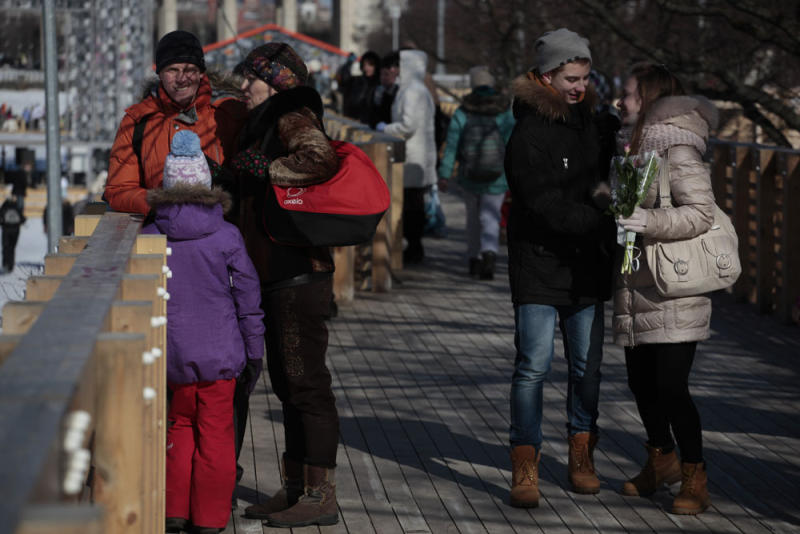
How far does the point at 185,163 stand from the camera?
5.20 m

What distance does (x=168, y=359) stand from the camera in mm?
5270

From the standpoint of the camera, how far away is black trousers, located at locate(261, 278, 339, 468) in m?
5.48

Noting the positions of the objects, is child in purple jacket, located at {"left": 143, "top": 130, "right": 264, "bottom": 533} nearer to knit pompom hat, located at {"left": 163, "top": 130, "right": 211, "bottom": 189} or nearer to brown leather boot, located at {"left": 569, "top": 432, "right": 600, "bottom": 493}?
knit pompom hat, located at {"left": 163, "top": 130, "right": 211, "bottom": 189}

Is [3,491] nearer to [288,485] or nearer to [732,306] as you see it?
[288,485]

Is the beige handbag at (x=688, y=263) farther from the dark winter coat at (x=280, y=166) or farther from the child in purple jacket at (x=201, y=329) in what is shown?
the child in purple jacket at (x=201, y=329)

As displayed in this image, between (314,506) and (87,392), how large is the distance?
10.4ft

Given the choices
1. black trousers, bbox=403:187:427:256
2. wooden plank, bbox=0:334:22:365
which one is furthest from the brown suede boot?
black trousers, bbox=403:187:427:256

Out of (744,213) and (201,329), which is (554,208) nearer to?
(201,329)

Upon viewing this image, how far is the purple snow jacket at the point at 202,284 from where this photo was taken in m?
5.16

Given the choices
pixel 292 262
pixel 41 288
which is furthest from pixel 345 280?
pixel 41 288

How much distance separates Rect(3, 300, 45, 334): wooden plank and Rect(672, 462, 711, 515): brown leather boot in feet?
11.0

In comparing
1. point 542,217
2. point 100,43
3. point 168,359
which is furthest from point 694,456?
point 100,43

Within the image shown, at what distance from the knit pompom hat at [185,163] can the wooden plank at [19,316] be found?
6.83 feet

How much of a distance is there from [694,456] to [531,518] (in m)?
0.70
